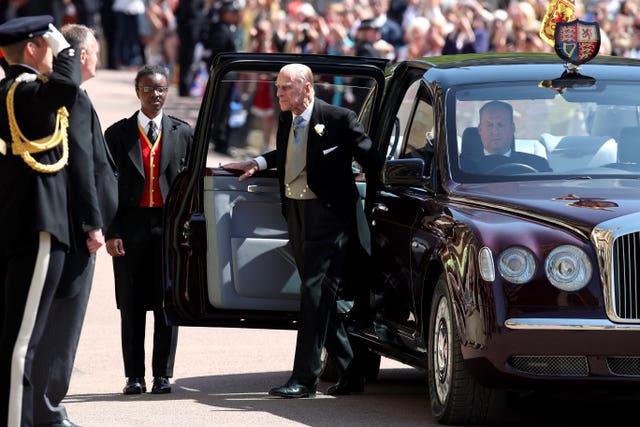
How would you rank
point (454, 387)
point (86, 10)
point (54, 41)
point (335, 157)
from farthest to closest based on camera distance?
point (86, 10)
point (335, 157)
point (454, 387)
point (54, 41)

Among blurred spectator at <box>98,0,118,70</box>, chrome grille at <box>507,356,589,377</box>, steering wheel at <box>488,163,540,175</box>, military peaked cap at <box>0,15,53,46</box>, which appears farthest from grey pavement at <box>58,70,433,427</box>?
blurred spectator at <box>98,0,118,70</box>

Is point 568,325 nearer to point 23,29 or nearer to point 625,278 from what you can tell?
point 625,278

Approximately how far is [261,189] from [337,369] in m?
1.29

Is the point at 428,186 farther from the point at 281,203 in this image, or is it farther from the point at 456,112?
the point at 281,203

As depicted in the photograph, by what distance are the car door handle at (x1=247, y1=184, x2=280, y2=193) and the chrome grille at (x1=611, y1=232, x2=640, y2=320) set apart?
2550 mm

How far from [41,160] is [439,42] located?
14.4 meters

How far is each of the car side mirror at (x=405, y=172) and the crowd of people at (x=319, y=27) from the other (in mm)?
7873

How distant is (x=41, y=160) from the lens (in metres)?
7.30

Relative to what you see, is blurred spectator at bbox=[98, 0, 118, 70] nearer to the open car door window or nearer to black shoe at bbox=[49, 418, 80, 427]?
the open car door window

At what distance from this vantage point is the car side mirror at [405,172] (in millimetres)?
8859

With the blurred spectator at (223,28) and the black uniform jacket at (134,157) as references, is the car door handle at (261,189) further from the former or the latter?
the blurred spectator at (223,28)

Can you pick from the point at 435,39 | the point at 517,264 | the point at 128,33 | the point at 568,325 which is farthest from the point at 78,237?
the point at 128,33

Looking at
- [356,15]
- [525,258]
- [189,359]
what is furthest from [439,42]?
[525,258]

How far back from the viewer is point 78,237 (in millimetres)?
7496
